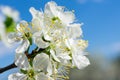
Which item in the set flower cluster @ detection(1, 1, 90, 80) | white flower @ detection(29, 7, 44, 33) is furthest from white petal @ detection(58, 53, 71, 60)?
white flower @ detection(29, 7, 44, 33)

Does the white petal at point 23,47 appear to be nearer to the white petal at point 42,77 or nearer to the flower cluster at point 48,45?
the flower cluster at point 48,45

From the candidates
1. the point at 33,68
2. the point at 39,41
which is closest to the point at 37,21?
the point at 39,41

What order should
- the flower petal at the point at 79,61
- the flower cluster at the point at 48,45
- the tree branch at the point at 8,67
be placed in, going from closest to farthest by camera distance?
the tree branch at the point at 8,67, the flower cluster at the point at 48,45, the flower petal at the point at 79,61

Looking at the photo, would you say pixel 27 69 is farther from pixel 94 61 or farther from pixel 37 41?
pixel 94 61

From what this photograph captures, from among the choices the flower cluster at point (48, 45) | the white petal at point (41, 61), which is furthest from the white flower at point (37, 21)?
the white petal at point (41, 61)

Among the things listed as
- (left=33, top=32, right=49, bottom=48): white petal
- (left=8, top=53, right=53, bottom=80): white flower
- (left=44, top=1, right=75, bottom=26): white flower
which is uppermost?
(left=44, top=1, right=75, bottom=26): white flower

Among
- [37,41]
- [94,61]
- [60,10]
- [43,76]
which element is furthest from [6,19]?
[94,61]

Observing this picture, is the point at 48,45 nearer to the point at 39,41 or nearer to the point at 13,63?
the point at 39,41

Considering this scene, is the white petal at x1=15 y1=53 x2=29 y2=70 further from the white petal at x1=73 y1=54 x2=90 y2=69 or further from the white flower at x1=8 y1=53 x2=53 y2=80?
the white petal at x1=73 y1=54 x2=90 y2=69
